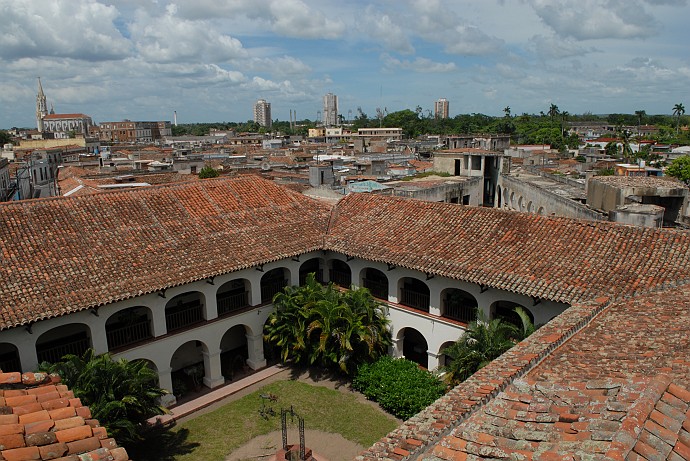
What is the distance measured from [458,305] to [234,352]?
8.99 metres

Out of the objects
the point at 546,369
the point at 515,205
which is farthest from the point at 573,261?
the point at 515,205

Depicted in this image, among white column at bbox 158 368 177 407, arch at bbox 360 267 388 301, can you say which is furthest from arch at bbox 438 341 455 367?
white column at bbox 158 368 177 407

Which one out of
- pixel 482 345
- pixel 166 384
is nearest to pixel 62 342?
pixel 166 384

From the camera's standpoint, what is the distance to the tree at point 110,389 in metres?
12.3

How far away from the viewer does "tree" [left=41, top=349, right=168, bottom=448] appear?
12328 mm

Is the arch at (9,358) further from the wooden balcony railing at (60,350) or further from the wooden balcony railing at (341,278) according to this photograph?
the wooden balcony railing at (341,278)

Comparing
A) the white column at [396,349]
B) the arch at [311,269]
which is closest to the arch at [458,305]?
the white column at [396,349]

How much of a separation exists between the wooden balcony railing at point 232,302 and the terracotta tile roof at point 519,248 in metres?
3.67

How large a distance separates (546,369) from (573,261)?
667 centimetres

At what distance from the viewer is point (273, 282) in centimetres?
2008

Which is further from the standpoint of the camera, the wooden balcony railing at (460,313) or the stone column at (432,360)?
the stone column at (432,360)

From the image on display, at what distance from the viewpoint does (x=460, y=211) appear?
63.2 ft

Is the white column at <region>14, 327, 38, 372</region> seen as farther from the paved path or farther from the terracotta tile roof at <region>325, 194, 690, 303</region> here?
the terracotta tile roof at <region>325, 194, 690, 303</region>

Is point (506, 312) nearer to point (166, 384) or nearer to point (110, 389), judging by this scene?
point (166, 384)
